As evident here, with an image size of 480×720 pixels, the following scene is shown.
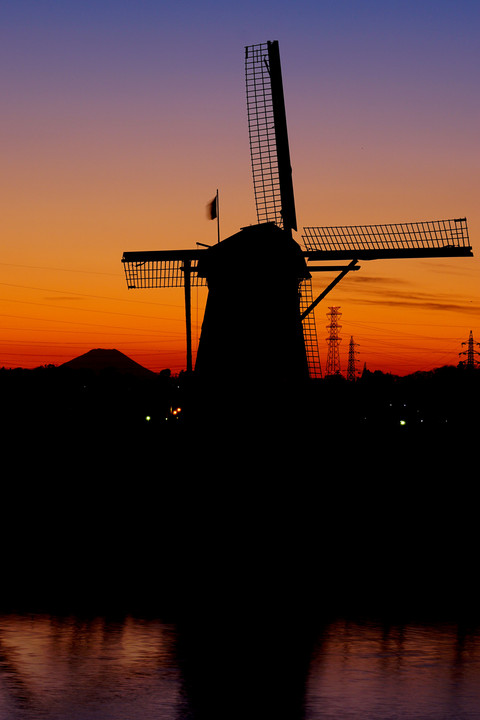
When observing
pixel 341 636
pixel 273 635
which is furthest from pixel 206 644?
pixel 341 636

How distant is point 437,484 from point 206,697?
23825 millimetres

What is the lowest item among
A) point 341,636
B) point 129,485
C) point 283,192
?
point 341,636

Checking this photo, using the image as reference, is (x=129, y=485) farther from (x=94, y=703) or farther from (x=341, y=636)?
(x=94, y=703)

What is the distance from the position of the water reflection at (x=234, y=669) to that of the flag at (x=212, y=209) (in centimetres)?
1940

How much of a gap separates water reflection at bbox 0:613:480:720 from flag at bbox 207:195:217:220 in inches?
764

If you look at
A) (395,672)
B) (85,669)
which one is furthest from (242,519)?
(85,669)

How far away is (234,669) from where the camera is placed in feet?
50.3

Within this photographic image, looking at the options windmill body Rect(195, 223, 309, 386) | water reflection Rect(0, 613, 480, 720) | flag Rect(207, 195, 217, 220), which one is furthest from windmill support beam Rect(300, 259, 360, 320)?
water reflection Rect(0, 613, 480, 720)

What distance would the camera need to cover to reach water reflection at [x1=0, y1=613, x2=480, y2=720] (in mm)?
13141

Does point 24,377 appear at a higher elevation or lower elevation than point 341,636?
higher

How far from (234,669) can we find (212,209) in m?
23.4

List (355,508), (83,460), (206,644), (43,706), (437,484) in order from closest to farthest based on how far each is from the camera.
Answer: (43,706) → (206,644) → (355,508) → (437,484) → (83,460)

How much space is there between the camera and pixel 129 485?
1384 inches

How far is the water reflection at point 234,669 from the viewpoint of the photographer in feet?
43.1
